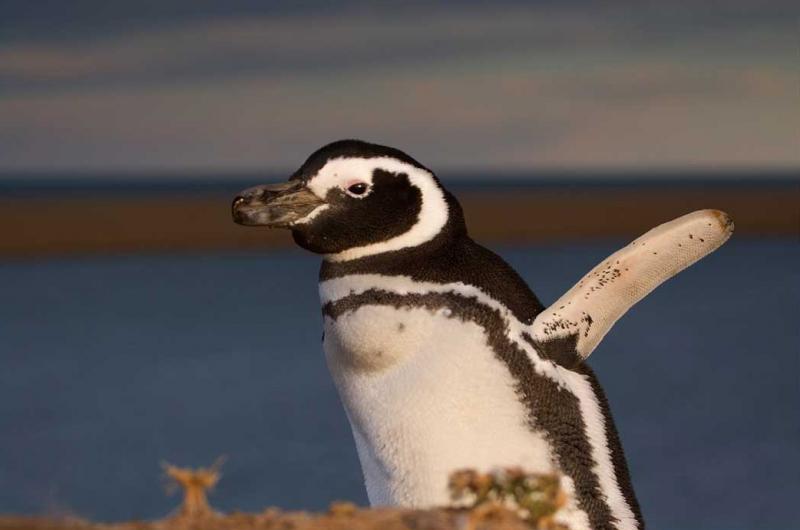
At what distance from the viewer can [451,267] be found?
370cm

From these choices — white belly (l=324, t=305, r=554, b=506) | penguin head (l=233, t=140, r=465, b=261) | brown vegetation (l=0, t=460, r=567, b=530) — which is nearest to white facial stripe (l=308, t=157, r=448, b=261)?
penguin head (l=233, t=140, r=465, b=261)

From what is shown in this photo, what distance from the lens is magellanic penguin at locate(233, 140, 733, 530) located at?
3562 millimetres

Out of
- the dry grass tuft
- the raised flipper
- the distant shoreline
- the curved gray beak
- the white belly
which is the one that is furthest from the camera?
the distant shoreline

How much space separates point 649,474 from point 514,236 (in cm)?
2741

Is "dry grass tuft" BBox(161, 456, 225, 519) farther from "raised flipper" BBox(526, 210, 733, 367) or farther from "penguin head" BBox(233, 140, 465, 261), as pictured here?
"raised flipper" BBox(526, 210, 733, 367)

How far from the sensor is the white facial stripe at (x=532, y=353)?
11.9 feet

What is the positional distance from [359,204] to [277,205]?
0.61ft

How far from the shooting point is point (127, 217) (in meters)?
43.9

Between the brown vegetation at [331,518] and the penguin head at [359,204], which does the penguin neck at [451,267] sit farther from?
the brown vegetation at [331,518]

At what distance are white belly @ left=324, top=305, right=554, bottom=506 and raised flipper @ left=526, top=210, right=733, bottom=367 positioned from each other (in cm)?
22

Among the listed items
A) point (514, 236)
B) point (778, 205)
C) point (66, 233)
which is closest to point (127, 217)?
point (66, 233)

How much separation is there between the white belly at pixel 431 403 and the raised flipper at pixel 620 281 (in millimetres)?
223

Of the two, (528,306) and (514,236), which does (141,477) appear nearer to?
(528,306)

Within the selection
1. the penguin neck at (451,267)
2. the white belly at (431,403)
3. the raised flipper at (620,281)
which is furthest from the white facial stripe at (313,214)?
the raised flipper at (620,281)
